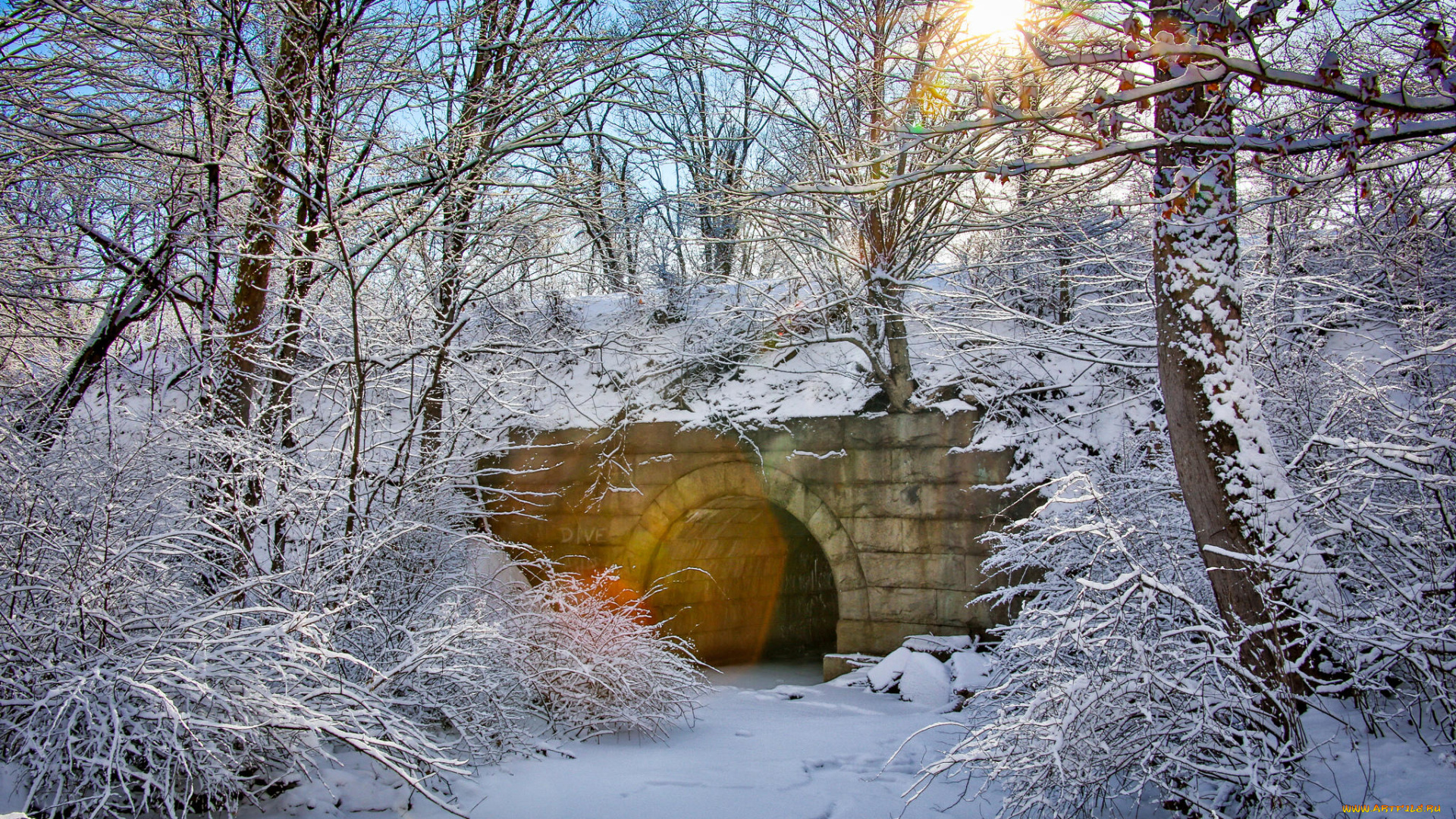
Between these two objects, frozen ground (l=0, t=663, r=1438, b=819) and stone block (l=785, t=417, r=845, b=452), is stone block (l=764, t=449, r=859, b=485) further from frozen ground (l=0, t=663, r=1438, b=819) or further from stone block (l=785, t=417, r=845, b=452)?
frozen ground (l=0, t=663, r=1438, b=819)

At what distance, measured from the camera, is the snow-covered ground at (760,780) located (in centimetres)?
296

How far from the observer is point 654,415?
828 cm

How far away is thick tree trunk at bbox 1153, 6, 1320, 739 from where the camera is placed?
3.13 m

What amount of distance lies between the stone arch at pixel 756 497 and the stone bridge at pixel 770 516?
1 cm

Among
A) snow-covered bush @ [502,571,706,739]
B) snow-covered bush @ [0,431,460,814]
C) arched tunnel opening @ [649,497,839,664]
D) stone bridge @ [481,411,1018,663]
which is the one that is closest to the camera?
snow-covered bush @ [0,431,460,814]

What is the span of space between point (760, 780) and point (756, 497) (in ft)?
13.2

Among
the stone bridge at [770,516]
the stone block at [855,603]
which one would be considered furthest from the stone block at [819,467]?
the stone block at [855,603]

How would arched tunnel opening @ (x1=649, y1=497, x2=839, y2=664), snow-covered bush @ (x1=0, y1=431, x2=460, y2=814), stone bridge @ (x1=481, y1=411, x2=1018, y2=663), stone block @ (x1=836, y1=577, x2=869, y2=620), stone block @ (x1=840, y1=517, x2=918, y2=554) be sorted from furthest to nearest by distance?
arched tunnel opening @ (x1=649, y1=497, x2=839, y2=664), stone block @ (x1=836, y1=577, x2=869, y2=620), stone block @ (x1=840, y1=517, x2=918, y2=554), stone bridge @ (x1=481, y1=411, x2=1018, y2=663), snow-covered bush @ (x1=0, y1=431, x2=460, y2=814)

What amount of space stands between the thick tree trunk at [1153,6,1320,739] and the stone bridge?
3.19 m

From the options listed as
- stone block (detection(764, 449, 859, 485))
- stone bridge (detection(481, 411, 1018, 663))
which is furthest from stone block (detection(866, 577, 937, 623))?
stone block (detection(764, 449, 859, 485))

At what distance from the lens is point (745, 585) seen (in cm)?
973

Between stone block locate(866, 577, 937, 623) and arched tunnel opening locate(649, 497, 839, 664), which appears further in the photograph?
arched tunnel opening locate(649, 497, 839, 664)

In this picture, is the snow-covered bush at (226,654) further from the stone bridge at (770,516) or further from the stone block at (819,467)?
the stone block at (819,467)

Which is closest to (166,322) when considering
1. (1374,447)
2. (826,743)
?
(826,743)
